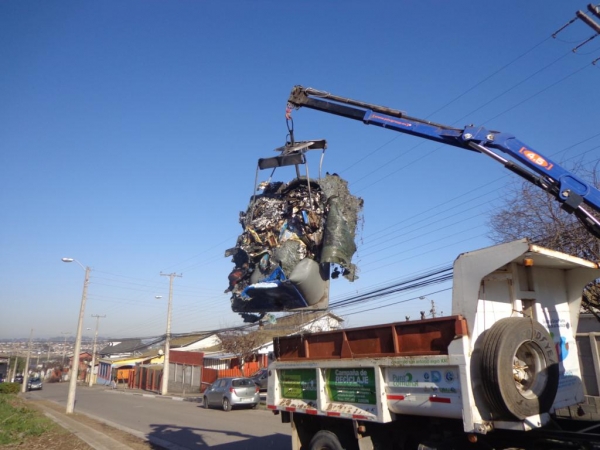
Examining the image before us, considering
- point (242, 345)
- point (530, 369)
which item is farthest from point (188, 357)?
point (530, 369)

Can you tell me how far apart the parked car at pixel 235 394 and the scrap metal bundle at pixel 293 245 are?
12218 millimetres

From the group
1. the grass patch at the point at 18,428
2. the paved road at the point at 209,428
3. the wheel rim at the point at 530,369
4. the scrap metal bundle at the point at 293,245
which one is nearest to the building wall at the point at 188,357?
the paved road at the point at 209,428

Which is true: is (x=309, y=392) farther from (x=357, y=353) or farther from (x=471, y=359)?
(x=471, y=359)

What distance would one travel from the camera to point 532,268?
5.81 m

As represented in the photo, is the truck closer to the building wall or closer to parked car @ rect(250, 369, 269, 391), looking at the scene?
parked car @ rect(250, 369, 269, 391)

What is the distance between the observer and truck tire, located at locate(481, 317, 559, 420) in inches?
188

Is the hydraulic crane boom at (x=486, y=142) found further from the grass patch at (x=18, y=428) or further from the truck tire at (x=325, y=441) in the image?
the grass patch at (x=18, y=428)

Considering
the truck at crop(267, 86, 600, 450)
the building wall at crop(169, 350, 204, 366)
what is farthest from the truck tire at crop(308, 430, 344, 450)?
the building wall at crop(169, 350, 204, 366)

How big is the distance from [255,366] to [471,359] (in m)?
31.8

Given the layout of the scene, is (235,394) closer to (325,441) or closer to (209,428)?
(209,428)

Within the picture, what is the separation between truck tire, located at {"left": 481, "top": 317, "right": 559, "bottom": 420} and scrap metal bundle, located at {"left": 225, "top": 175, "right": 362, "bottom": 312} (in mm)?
3804

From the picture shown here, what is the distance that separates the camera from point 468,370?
5.02 m

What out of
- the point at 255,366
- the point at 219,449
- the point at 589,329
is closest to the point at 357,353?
the point at 219,449

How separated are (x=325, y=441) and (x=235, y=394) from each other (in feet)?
48.1
